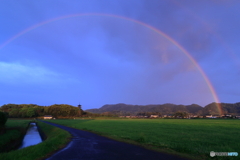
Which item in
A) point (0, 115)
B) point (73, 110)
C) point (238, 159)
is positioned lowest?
point (238, 159)

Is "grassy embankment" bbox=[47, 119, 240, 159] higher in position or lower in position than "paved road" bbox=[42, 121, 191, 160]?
higher

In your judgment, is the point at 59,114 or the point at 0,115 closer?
the point at 0,115

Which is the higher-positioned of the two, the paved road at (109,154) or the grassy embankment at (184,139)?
the grassy embankment at (184,139)

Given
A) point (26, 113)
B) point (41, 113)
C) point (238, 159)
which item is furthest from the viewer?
point (41, 113)

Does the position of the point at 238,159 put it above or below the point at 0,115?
below

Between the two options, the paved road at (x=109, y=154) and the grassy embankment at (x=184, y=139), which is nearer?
the paved road at (x=109, y=154)

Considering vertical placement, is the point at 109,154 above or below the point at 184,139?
below

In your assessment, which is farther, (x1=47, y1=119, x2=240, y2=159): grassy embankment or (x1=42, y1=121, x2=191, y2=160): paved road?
(x1=47, y1=119, x2=240, y2=159): grassy embankment

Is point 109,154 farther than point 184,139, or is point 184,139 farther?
point 184,139

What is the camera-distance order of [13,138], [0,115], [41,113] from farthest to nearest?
1. [41,113]
2. [0,115]
3. [13,138]

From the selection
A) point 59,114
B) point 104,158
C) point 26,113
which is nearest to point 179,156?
point 104,158

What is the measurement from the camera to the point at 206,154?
1242 centimetres

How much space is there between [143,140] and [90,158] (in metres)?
8.65

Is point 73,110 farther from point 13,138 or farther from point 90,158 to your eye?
point 90,158
